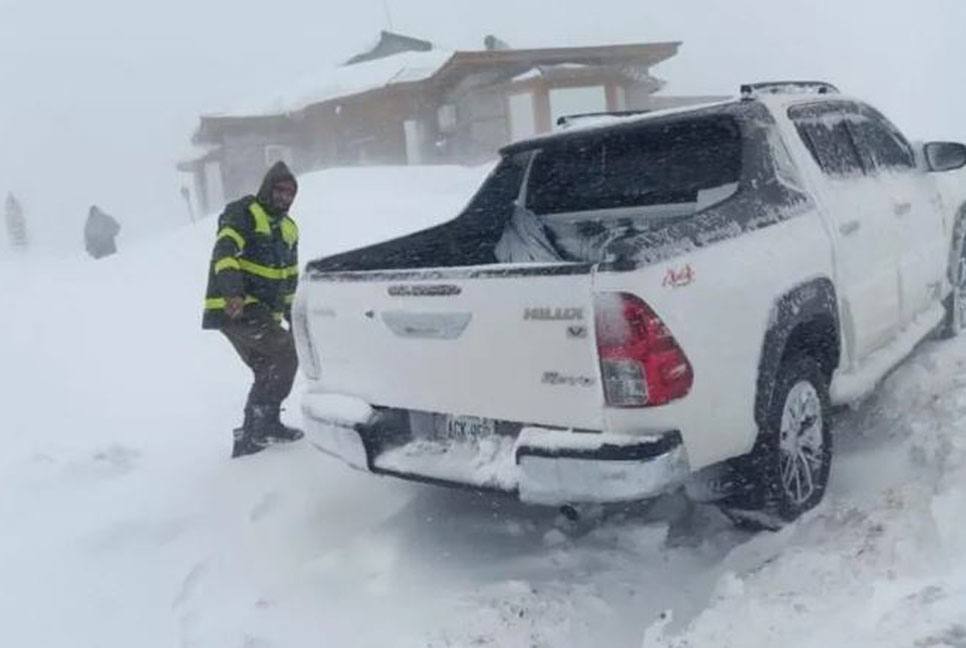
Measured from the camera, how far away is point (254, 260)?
578cm

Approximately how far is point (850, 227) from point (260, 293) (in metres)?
3.44

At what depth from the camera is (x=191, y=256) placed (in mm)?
16156

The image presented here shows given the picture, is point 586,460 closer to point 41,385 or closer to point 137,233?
point 41,385

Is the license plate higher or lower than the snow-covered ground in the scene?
higher

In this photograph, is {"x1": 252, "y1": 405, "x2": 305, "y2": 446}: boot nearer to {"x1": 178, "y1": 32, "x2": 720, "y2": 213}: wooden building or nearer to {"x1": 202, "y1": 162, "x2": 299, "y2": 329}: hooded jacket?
{"x1": 202, "y1": 162, "x2": 299, "y2": 329}: hooded jacket

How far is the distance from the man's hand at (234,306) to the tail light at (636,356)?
2843 millimetres

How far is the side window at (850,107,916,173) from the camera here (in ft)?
17.5

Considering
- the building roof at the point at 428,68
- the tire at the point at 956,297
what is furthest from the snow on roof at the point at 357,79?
the tire at the point at 956,297

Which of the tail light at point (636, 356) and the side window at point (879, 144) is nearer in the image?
the tail light at point (636, 356)

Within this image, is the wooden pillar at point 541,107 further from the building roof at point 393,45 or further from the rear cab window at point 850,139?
the rear cab window at point 850,139

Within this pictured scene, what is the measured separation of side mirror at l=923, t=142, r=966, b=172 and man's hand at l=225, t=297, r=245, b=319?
14.2 feet

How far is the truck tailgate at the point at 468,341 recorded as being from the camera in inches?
133

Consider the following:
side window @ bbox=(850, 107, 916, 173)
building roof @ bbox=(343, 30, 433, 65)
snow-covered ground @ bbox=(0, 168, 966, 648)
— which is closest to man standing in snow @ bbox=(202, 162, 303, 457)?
snow-covered ground @ bbox=(0, 168, 966, 648)

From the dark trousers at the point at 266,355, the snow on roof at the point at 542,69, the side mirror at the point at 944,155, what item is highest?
the snow on roof at the point at 542,69
